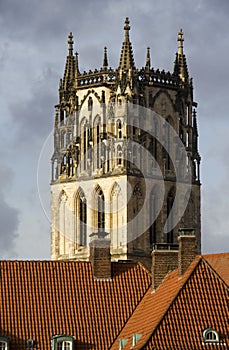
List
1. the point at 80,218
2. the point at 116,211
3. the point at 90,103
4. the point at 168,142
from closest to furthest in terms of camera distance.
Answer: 1. the point at 116,211
2. the point at 90,103
3. the point at 80,218
4. the point at 168,142

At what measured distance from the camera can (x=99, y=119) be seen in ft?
497

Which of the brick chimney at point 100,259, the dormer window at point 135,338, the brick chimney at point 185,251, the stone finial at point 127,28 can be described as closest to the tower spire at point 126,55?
the stone finial at point 127,28

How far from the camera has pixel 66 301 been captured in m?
95.6

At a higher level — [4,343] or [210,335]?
[4,343]

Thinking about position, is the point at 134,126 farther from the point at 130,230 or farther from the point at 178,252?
the point at 178,252

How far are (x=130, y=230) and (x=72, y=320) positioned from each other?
2112 inches

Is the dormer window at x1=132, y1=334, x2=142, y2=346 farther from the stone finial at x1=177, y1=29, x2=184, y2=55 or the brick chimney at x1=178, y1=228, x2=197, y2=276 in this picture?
the stone finial at x1=177, y1=29, x2=184, y2=55

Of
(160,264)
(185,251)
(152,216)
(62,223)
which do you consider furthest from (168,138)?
(185,251)

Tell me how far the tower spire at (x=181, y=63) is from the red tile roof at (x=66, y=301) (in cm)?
5729

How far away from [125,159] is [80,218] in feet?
20.6

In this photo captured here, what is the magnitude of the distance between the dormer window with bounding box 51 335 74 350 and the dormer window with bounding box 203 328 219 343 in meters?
8.00

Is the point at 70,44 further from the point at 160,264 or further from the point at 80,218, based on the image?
the point at 160,264

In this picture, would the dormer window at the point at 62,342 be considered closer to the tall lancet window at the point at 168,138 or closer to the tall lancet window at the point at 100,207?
the tall lancet window at the point at 100,207

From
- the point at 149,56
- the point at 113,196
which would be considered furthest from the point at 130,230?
the point at 149,56
